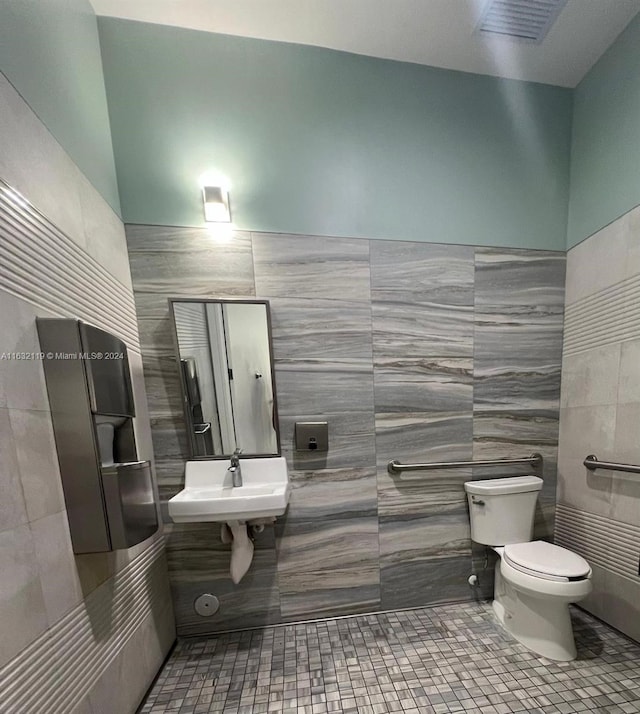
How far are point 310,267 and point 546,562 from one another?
69.4 inches

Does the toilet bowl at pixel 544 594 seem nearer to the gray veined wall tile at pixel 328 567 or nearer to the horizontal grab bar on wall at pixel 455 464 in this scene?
the horizontal grab bar on wall at pixel 455 464

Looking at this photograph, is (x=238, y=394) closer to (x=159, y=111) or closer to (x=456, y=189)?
(x=159, y=111)

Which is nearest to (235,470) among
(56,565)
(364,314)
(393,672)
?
(56,565)

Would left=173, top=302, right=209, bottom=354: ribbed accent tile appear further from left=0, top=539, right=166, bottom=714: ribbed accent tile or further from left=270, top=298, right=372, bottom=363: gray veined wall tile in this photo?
left=0, top=539, right=166, bottom=714: ribbed accent tile

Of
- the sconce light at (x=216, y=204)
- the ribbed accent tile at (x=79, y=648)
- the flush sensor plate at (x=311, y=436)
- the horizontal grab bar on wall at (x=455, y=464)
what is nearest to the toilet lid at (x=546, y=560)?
the horizontal grab bar on wall at (x=455, y=464)

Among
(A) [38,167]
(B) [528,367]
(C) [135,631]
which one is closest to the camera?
(A) [38,167]

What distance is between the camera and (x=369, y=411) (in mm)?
1453

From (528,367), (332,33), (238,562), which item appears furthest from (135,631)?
(332,33)

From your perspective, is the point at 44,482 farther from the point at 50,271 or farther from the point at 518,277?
the point at 518,277

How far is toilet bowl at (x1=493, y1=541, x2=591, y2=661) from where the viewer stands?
3.84ft

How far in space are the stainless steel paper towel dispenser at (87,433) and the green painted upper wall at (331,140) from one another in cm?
73

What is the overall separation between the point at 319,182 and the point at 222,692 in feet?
7.53

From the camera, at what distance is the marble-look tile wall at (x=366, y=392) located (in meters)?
1.33

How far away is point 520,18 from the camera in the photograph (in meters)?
1.20
